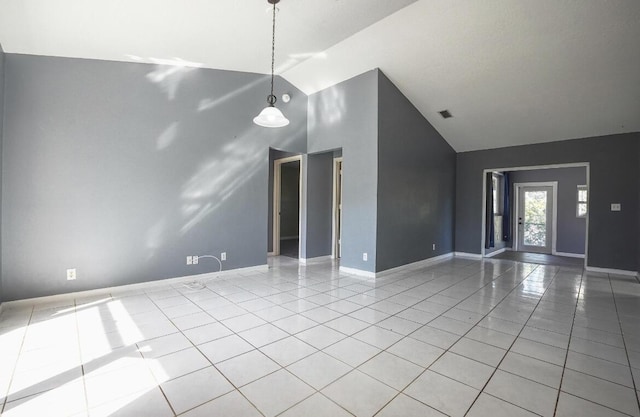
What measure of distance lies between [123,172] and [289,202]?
20.8 feet

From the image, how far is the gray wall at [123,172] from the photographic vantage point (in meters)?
3.23

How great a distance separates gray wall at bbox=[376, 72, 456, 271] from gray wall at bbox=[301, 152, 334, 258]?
1641 mm

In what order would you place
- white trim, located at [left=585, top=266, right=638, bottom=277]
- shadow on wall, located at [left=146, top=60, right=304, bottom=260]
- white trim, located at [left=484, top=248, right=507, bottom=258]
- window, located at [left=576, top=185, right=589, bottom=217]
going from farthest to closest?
window, located at [left=576, top=185, right=589, bottom=217], white trim, located at [left=484, top=248, right=507, bottom=258], white trim, located at [left=585, top=266, right=638, bottom=277], shadow on wall, located at [left=146, top=60, right=304, bottom=260]

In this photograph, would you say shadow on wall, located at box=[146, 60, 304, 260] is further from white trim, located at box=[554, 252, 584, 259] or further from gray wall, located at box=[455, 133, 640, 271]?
white trim, located at box=[554, 252, 584, 259]

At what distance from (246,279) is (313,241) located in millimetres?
1840

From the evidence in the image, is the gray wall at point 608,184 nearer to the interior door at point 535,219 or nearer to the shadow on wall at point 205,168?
the interior door at point 535,219

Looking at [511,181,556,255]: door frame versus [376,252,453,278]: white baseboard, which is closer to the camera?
[376,252,453,278]: white baseboard

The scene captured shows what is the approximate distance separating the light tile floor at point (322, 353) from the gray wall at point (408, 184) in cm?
132

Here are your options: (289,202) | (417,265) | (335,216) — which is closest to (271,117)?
(335,216)

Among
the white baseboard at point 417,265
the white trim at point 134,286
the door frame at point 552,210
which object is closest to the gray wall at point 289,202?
the white trim at point 134,286

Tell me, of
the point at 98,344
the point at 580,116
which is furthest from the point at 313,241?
the point at 580,116

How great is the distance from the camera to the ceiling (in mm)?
2998

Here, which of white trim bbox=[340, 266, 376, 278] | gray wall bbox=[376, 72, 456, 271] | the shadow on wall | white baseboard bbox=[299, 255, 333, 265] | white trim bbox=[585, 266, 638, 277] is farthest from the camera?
white baseboard bbox=[299, 255, 333, 265]

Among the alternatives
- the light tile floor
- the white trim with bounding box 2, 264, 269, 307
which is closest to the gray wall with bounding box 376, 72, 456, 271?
the light tile floor
